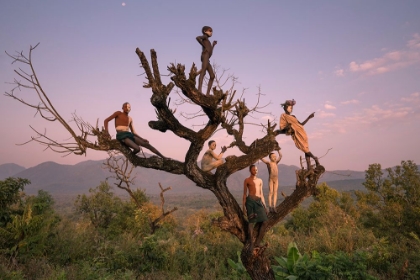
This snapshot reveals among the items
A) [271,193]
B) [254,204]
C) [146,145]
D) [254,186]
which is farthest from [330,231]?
[146,145]

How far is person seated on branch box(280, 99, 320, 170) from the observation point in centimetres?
563

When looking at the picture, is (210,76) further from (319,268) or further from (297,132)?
(319,268)

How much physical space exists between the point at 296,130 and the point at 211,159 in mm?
1966

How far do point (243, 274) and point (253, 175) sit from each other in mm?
4841

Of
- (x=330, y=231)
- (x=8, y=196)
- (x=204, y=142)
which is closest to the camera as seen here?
(x=204, y=142)

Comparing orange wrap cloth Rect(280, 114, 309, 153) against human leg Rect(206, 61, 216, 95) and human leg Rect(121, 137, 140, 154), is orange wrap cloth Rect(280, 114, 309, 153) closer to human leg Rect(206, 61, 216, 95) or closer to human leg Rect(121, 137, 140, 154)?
human leg Rect(206, 61, 216, 95)

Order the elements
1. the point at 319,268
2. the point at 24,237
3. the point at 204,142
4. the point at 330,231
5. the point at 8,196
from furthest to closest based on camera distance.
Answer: the point at 330,231 → the point at 8,196 → the point at 24,237 → the point at 319,268 → the point at 204,142

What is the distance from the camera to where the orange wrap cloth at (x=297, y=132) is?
5.62 meters

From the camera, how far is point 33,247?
35.1ft

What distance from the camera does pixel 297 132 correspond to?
5.61m

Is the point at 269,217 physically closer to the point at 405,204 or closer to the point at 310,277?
the point at 310,277

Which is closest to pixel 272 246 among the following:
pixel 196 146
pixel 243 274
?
pixel 243 274

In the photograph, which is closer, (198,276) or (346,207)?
(198,276)

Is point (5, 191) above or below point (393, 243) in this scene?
above
